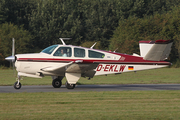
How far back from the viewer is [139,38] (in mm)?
45781

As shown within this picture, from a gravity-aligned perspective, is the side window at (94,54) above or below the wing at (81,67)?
above

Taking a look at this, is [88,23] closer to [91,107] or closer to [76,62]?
[76,62]

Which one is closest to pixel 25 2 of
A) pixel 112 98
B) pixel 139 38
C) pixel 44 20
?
pixel 44 20

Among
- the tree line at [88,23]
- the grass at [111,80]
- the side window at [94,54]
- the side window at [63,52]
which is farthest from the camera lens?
the tree line at [88,23]

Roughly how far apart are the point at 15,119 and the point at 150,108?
4458mm

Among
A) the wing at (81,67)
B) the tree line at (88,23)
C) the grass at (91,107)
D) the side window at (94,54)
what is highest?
the tree line at (88,23)

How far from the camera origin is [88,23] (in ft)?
187

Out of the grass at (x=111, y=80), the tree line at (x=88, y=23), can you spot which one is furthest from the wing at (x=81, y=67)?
the tree line at (x=88, y=23)

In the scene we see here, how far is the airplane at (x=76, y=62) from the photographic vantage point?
15133mm

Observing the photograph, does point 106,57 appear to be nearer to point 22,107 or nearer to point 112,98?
point 112,98

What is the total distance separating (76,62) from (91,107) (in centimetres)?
494

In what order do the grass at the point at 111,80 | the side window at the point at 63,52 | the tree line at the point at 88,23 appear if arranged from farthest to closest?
→ the tree line at the point at 88,23
the grass at the point at 111,80
the side window at the point at 63,52

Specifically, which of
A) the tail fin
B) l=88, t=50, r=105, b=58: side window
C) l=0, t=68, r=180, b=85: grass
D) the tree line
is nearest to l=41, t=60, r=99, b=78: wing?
l=88, t=50, r=105, b=58: side window

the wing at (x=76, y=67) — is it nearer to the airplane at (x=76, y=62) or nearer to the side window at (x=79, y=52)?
the airplane at (x=76, y=62)
